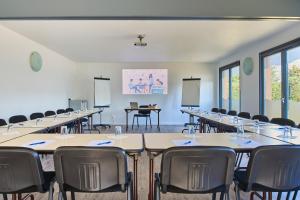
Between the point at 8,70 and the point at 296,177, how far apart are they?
5.05m

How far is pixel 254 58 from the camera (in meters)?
6.61

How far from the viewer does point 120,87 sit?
10.1 m

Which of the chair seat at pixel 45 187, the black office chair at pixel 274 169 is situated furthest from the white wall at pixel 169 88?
the black office chair at pixel 274 169

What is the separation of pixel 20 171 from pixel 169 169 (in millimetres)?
1020

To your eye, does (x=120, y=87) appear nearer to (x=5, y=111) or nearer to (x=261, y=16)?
(x=5, y=111)

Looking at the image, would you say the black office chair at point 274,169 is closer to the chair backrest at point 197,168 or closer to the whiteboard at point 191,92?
the chair backrest at point 197,168

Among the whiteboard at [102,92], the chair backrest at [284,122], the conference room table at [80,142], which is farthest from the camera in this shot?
the whiteboard at [102,92]

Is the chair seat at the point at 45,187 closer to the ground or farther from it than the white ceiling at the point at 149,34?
closer to the ground

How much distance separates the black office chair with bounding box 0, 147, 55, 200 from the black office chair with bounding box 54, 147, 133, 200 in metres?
0.15

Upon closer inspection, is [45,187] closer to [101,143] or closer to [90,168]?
[90,168]

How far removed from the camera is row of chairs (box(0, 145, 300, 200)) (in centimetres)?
171

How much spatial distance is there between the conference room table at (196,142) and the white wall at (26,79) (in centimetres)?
362

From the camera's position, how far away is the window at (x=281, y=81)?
4.99 m

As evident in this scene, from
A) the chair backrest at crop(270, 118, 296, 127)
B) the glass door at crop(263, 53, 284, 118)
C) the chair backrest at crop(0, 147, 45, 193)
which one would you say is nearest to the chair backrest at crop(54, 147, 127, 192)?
the chair backrest at crop(0, 147, 45, 193)
